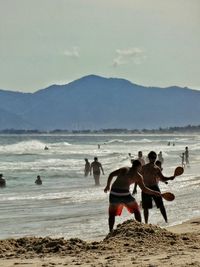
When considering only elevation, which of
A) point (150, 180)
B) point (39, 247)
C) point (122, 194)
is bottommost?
point (39, 247)

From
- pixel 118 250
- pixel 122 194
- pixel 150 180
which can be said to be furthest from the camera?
pixel 150 180

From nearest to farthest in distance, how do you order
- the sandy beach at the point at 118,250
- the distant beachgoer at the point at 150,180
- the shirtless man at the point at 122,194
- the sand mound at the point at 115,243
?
1. the sandy beach at the point at 118,250
2. the sand mound at the point at 115,243
3. the shirtless man at the point at 122,194
4. the distant beachgoer at the point at 150,180

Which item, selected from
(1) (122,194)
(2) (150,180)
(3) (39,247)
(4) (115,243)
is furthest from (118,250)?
(2) (150,180)

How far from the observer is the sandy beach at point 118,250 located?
7.92 meters

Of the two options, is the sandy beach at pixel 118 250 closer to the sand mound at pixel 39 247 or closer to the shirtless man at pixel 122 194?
the sand mound at pixel 39 247

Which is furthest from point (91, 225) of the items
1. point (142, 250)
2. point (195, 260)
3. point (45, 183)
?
A: point (45, 183)

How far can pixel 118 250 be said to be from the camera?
8672 mm

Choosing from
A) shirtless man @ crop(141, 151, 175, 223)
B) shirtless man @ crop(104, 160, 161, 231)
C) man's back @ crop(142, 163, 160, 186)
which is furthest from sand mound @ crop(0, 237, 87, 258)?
man's back @ crop(142, 163, 160, 186)

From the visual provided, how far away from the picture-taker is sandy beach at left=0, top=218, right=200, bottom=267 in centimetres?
792

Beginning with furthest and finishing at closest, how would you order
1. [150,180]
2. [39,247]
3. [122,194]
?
[150,180], [122,194], [39,247]

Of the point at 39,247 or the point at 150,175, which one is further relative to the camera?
the point at 150,175

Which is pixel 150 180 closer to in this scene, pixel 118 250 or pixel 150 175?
pixel 150 175

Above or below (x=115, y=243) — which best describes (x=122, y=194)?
above

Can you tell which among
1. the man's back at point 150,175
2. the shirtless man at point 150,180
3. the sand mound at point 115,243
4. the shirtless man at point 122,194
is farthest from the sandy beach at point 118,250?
the man's back at point 150,175
